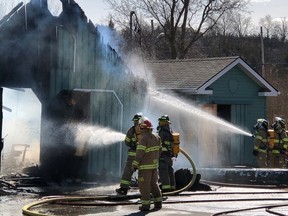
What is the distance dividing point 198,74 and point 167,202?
11777 mm

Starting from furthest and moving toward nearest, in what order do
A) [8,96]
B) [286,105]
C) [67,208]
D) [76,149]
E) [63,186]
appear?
[286,105] → [8,96] → [76,149] → [63,186] → [67,208]

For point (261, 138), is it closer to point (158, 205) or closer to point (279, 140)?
point (279, 140)

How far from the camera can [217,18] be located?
47.1m

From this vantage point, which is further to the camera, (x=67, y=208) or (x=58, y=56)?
(x=58, y=56)

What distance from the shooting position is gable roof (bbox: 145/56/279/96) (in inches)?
896

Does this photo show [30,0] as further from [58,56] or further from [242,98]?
[242,98]

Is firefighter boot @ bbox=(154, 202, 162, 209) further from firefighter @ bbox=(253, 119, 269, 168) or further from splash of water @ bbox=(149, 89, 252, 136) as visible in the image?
splash of water @ bbox=(149, 89, 252, 136)

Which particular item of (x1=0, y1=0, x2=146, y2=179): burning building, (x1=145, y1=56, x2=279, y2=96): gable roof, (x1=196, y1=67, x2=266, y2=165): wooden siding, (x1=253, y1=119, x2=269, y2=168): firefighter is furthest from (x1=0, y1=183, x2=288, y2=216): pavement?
(x1=196, y1=67, x2=266, y2=165): wooden siding

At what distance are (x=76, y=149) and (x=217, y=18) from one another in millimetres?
32514

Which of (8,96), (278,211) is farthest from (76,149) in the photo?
(8,96)

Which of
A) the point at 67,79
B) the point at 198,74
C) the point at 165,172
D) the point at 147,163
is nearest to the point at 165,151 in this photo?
the point at 165,172

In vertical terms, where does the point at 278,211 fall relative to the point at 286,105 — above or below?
below

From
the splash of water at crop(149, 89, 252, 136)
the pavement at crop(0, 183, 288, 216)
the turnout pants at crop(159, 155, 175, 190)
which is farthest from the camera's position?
the splash of water at crop(149, 89, 252, 136)

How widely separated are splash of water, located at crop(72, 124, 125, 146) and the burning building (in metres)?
0.11
